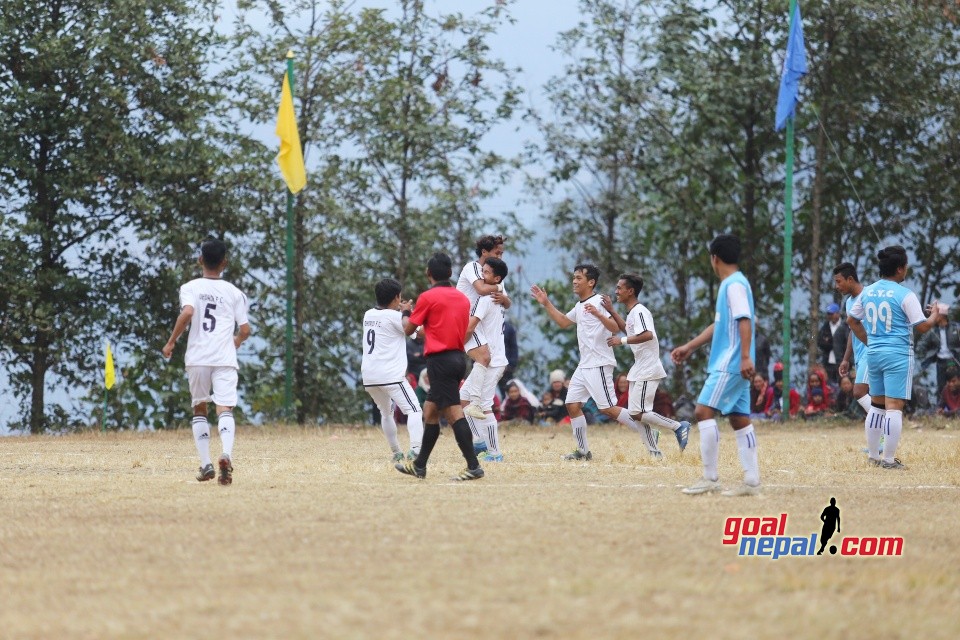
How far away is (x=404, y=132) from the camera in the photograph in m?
24.8

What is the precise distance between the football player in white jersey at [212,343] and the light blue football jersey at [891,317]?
5.57m

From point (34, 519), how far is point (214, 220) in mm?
16031

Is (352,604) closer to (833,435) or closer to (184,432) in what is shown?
(833,435)

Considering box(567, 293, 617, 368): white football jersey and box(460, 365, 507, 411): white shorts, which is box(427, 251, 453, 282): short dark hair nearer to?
box(460, 365, 507, 411): white shorts

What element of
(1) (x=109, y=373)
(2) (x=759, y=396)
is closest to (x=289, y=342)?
(1) (x=109, y=373)

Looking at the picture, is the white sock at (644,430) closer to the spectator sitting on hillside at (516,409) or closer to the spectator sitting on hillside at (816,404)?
the spectator sitting on hillside at (516,409)

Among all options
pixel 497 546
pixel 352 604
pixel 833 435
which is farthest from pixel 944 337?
pixel 352 604

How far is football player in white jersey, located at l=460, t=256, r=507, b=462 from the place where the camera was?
13.6 meters

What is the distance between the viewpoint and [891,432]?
12625mm

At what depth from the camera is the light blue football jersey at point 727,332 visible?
31.5 feet

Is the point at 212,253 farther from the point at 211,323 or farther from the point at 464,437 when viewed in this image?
the point at 464,437

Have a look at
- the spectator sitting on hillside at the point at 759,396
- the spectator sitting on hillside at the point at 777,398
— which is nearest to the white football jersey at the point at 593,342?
the spectator sitting on hillside at the point at 759,396

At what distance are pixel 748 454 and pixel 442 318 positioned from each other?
2.63 m

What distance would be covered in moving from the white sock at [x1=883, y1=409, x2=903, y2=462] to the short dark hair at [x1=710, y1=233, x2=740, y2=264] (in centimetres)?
346
